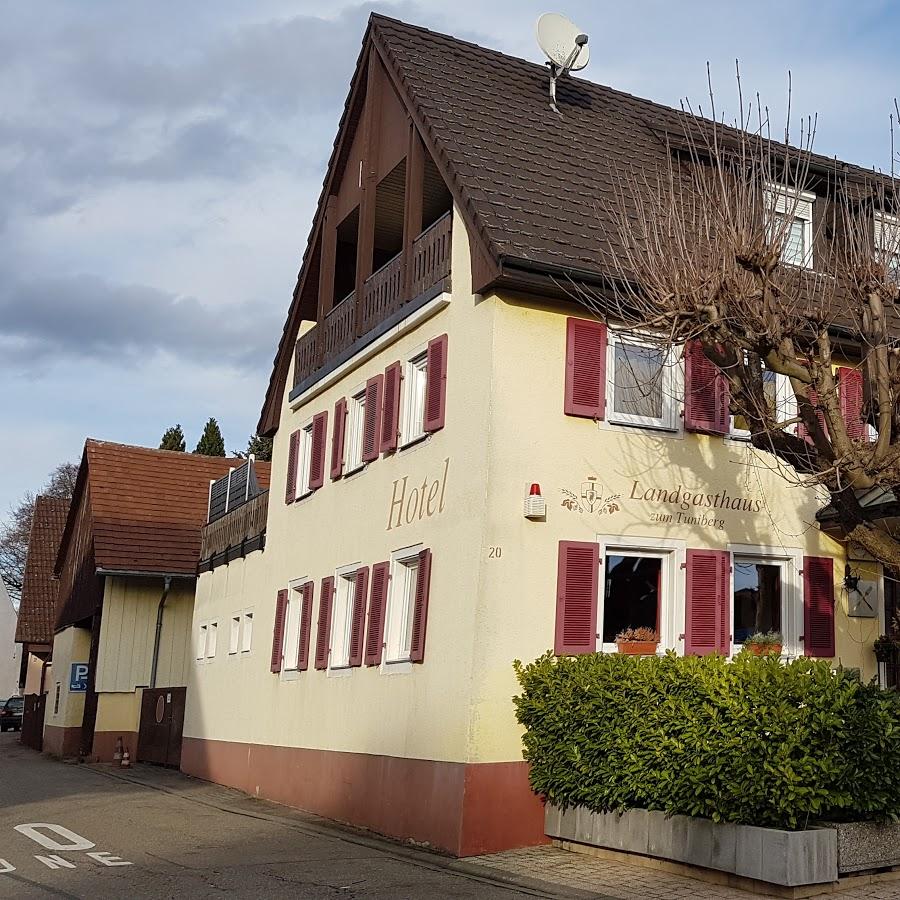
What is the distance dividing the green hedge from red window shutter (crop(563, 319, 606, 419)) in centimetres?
315

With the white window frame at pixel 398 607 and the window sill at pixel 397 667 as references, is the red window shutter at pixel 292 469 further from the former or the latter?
the window sill at pixel 397 667

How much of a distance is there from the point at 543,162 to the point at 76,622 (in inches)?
859

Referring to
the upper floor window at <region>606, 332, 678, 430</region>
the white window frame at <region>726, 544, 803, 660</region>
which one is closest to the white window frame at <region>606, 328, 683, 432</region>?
the upper floor window at <region>606, 332, 678, 430</region>

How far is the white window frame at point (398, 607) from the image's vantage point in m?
16.5

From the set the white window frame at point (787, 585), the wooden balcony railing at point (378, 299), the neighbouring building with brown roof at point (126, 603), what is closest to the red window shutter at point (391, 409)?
the wooden balcony railing at point (378, 299)

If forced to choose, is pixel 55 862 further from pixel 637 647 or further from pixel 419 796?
pixel 637 647

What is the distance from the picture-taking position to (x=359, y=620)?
1762cm

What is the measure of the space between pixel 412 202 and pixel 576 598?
586 centimetres

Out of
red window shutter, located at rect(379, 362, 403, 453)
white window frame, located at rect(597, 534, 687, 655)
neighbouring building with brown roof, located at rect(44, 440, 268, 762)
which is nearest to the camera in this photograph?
white window frame, located at rect(597, 534, 687, 655)

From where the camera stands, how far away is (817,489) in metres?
16.1

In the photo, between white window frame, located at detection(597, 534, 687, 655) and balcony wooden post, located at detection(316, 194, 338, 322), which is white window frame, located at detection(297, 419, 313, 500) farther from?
white window frame, located at detection(597, 534, 687, 655)

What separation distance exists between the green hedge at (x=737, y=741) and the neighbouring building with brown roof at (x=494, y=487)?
1.38 m

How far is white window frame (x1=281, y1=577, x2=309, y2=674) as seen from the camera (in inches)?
798

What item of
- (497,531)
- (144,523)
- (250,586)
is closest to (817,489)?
(497,531)
